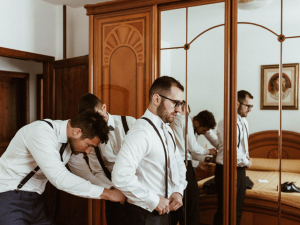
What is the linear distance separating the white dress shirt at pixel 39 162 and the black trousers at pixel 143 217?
0.79ft

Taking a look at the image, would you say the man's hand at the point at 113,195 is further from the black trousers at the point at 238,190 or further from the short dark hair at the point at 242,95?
the short dark hair at the point at 242,95

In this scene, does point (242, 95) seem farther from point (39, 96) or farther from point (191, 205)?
point (39, 96)

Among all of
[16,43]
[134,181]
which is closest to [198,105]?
[134,181]

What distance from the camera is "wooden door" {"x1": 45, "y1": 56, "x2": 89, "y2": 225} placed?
11.2ft

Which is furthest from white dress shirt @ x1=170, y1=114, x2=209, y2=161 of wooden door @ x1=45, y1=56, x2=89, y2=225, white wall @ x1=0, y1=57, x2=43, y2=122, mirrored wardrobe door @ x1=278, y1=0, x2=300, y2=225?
white wall @ x1=0, y1=57, x2=43, y2=122

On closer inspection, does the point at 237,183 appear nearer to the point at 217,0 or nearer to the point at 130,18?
the point at 217,0

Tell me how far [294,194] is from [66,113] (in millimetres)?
2666

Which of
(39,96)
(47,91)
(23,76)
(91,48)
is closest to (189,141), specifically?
(91,48)

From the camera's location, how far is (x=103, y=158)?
226 cm

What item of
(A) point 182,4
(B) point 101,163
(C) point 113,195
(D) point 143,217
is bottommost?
(D) point 143,217

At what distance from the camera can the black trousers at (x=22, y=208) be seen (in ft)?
5.73

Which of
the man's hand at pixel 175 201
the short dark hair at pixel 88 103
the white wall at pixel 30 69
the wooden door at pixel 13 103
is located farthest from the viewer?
the wooden door at pixel 13 103

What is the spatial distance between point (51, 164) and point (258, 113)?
4.93 ft

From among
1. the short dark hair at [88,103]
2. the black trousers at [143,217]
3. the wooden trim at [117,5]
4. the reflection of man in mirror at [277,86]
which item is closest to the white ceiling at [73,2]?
the wooden trim at [117,5]
